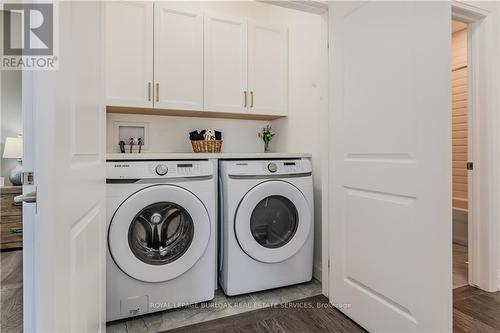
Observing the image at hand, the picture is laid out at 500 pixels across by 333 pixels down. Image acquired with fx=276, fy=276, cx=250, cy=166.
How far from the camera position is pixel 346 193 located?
1583 mm

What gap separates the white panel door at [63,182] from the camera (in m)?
0.58

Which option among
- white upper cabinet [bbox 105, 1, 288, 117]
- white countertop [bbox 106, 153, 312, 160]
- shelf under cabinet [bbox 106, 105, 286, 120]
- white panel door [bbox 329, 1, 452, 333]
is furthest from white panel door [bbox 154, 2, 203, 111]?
white panel door [bbox 329, 1, 452, 333]

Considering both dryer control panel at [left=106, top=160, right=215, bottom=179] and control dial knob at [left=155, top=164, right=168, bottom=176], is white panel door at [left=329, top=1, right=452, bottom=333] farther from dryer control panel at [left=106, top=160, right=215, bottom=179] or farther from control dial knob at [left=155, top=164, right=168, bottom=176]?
control dial knob at [left=155, top=164, right=168, bottom=176]

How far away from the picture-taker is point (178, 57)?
2182mm

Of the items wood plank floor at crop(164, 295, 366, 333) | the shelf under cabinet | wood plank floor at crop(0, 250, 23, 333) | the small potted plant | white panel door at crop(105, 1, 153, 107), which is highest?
white panel door at crop(105, 1, 153, 107)

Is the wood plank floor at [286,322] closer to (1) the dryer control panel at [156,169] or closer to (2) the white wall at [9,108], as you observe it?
(1) the dryer control panel at [156,169]

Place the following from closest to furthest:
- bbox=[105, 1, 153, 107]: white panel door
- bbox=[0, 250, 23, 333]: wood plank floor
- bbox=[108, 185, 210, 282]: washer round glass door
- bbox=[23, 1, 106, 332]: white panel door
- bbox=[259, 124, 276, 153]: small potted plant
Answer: bbox=[23, 1, 106, 332]: white panel door, bbox=[0, 250, 23, 333]: wood plank floor, bbox=[108, 185, 210, 282]: washer round glass door, bbox=[105, 1, 153, 107]: white panel door, bbox=[259, 124, 276, 153]: small potted plant

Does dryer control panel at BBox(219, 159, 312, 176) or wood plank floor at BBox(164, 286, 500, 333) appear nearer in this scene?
wood plank floor at BBox(164, 286, 500, 333)

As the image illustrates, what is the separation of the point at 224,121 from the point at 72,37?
6.33 feet

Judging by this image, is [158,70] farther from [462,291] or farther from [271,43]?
[462,291]

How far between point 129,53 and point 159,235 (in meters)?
1.35

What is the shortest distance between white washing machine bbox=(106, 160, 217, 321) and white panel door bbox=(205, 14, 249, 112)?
0.79 m

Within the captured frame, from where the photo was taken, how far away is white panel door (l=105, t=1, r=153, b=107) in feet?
6.53

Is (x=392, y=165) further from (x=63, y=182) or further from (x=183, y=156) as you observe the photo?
(x=63, y=182)
